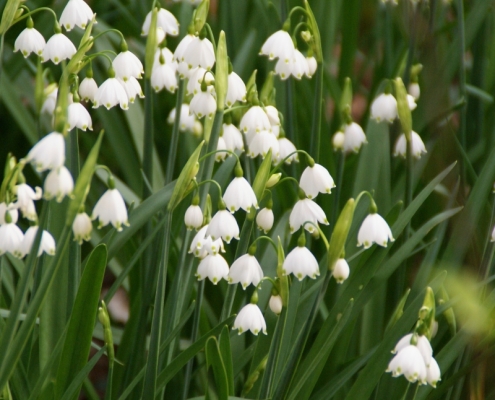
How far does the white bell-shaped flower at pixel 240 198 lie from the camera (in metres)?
1.38

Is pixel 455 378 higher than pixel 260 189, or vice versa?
pixel 260 189

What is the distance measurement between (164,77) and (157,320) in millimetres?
699

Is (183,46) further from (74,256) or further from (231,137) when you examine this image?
(74,256)

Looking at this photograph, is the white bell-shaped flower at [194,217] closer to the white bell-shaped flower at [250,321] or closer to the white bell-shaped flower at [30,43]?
the white bell-shaped flower at [250,321]

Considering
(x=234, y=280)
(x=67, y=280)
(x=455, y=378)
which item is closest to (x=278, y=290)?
(x=234, y=280)

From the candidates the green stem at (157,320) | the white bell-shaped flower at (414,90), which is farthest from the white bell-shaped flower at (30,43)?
the white bell-shaped flower at (414,90)

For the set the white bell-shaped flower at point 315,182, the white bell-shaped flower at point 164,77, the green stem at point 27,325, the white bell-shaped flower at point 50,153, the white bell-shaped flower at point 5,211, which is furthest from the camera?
the white bell-shaped flower at point 164,77

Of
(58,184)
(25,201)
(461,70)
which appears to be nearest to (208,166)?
(25,201)

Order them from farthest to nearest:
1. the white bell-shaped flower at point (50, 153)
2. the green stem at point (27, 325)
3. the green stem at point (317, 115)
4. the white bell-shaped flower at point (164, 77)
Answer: the green stem at point (317, 115) → the white bell-shaped flower at point (164, 77) → the green stem at point (27, 325) → the white bell-shaped flower at point (50, 153)

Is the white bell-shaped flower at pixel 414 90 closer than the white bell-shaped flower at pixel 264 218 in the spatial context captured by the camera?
No

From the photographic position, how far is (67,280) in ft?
5.74

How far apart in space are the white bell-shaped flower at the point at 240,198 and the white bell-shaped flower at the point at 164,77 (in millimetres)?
467

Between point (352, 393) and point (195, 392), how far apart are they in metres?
0.76

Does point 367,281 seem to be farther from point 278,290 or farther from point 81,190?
point 81,190
